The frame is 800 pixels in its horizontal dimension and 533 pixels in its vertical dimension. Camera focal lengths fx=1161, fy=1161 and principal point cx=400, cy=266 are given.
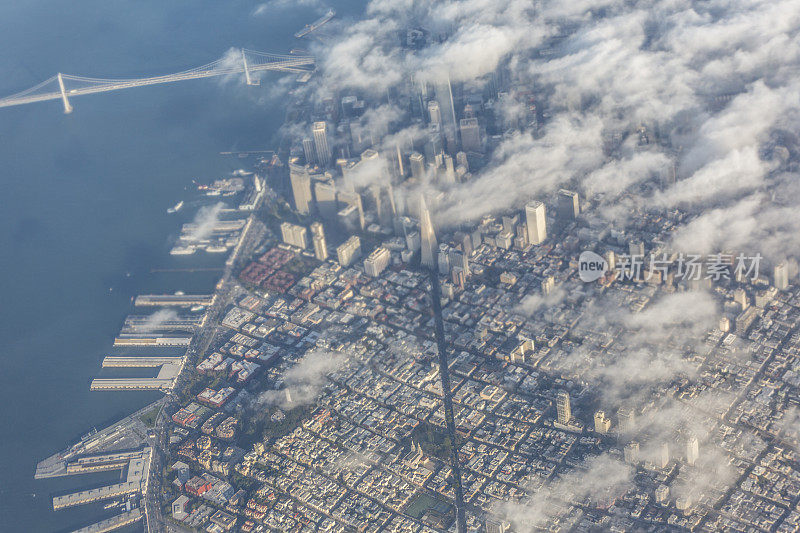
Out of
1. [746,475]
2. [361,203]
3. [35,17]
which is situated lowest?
[746,475]

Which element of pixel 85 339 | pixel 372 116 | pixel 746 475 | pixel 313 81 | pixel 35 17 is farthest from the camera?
pixel 35 17

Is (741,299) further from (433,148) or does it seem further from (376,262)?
(433,148)

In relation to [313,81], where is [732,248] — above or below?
below

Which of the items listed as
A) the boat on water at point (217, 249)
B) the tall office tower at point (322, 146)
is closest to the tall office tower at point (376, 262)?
the boat on water at point (217, 249)

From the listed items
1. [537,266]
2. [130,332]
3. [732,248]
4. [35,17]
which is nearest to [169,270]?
[130,332]

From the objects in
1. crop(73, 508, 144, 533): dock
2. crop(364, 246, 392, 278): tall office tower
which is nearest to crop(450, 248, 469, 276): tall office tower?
crop(364, 246, 392, 278): tall office tower

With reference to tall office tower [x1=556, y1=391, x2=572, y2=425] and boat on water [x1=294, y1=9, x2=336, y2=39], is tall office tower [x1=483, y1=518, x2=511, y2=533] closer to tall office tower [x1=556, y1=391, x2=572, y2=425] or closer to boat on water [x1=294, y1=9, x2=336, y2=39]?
tall office tower [x1=556, y1=391, x2=572, y2=425]

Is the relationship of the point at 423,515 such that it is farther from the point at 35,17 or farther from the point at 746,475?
the point at 35,17

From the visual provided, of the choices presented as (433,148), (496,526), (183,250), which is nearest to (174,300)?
(183,250)
